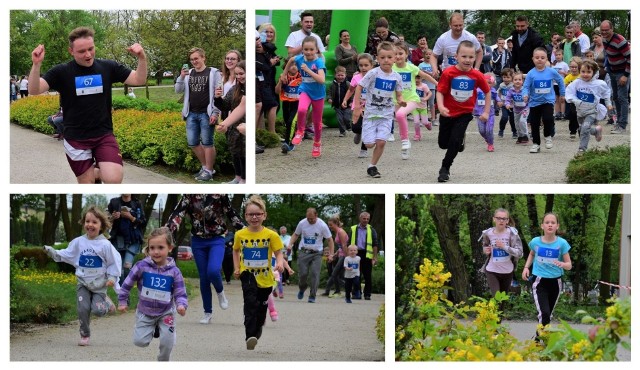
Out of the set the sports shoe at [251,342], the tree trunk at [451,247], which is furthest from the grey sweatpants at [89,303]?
the tree trunk at [451,247]

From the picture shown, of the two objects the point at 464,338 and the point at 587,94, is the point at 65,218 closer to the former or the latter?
the point at 587,94

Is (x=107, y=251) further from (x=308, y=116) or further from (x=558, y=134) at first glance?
(x=558, y=134)

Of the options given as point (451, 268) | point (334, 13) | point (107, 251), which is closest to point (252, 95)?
point (107, 251)

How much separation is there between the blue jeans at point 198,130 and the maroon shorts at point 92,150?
2.28 meters

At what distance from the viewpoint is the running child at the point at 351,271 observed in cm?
1247

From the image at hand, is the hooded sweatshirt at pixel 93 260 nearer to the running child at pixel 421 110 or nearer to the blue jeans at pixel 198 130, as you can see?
the blue jeans at pixel 198 130

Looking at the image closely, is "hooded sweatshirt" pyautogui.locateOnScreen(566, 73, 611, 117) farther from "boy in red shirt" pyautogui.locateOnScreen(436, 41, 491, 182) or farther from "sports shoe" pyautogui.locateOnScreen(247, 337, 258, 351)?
"sports shoe" pyautogui.locateOnScreen(247, 337, 258, 351)

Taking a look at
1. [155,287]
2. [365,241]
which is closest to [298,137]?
[365,241]

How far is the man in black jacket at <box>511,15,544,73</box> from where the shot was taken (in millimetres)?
11586

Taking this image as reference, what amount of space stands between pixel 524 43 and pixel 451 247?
286 cm

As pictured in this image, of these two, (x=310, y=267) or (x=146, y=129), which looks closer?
(x=146, y=129)

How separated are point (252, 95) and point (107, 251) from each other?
1883 millimetres

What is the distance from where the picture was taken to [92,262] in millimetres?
8602

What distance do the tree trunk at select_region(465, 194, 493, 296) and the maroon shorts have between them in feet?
14.4
